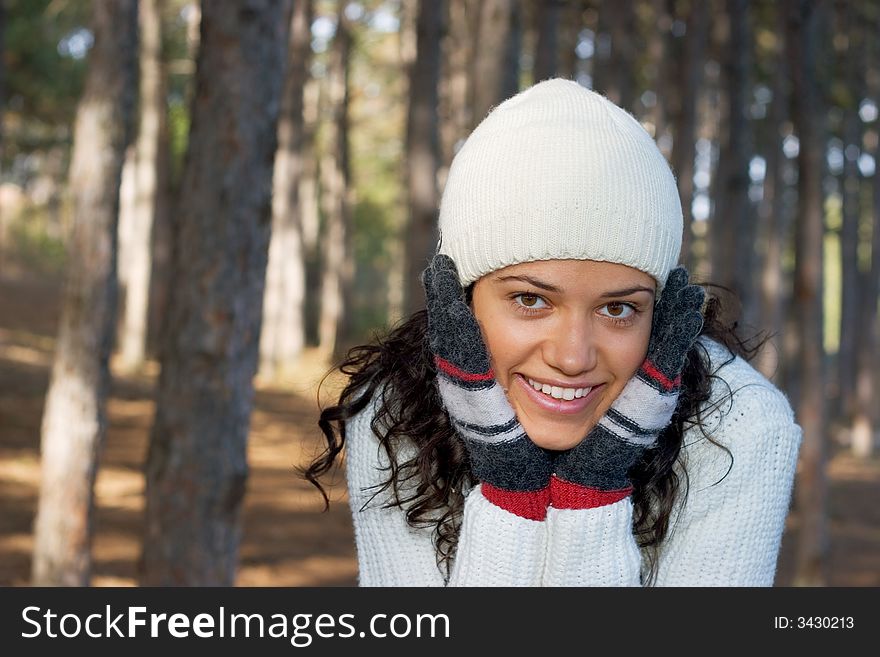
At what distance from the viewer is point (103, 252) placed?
21.2ft

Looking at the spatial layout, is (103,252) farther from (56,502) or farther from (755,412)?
(755,412)

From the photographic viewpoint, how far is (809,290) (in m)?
9.93

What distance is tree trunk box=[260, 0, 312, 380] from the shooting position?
57.3 ft

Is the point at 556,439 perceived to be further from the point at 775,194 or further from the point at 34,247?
the point at 34,247

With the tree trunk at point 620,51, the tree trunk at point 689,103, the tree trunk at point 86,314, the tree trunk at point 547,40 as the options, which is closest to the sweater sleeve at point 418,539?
the tree trunk at point 86,314

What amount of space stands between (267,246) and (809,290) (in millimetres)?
6763

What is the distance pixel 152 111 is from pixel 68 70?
5.15 ft

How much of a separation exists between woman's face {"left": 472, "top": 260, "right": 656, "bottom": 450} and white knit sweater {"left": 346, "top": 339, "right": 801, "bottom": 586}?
229 millimetres

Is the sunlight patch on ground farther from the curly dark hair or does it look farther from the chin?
the chin

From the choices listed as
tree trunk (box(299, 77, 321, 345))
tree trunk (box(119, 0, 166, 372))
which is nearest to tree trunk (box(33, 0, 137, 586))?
tree trunk (box(119, 0, 166, 372))

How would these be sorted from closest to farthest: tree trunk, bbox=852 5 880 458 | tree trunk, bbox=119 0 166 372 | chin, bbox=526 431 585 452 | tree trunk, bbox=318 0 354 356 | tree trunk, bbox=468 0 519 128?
1. chin, bbox=526 431 585 452
2. tree trunk, bbox=468 0 519 128
3. tree trunk, bbox=119 0 166 372
4. tree trunk, bbox=852 5 880 458
5. tree trunk, bbox=318 0 354 356

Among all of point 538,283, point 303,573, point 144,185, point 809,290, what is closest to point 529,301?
point 538,283

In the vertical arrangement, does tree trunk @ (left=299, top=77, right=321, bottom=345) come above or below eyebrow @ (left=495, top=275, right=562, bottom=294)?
above

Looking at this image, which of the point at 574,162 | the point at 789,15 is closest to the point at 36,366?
the point at 789,15
